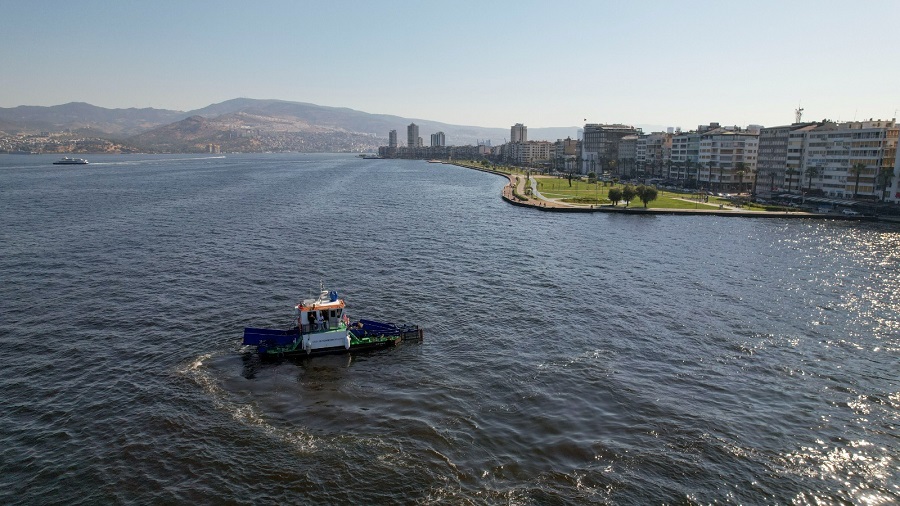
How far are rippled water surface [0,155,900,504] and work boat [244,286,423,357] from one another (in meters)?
0.98

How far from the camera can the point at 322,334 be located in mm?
36750

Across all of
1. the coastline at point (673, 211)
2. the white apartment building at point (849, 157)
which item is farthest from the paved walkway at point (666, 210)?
the white apartment building at point (849, 157)

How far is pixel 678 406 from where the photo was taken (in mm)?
29766

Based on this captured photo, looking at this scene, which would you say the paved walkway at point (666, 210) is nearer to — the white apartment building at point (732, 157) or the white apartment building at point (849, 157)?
the white apartment building at point (849, 157)

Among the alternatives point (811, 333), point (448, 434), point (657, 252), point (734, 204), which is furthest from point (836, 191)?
point (448, 434)

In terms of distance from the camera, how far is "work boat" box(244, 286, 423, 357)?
36156 millimetres

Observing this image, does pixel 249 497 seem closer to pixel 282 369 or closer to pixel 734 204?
pixel 282 369

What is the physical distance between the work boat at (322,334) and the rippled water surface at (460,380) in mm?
982

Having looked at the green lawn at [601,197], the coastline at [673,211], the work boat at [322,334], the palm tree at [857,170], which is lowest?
the work boat at [322,334]

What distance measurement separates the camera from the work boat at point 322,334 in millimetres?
36156

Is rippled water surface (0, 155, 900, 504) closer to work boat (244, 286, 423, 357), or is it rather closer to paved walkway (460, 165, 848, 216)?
work boat (244, 286, 423, 357)

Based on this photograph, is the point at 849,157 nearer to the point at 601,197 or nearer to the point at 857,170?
the point at 857,170

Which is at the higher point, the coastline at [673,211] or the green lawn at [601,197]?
the green lawn at [601,197]

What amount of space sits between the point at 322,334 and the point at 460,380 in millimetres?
9994
